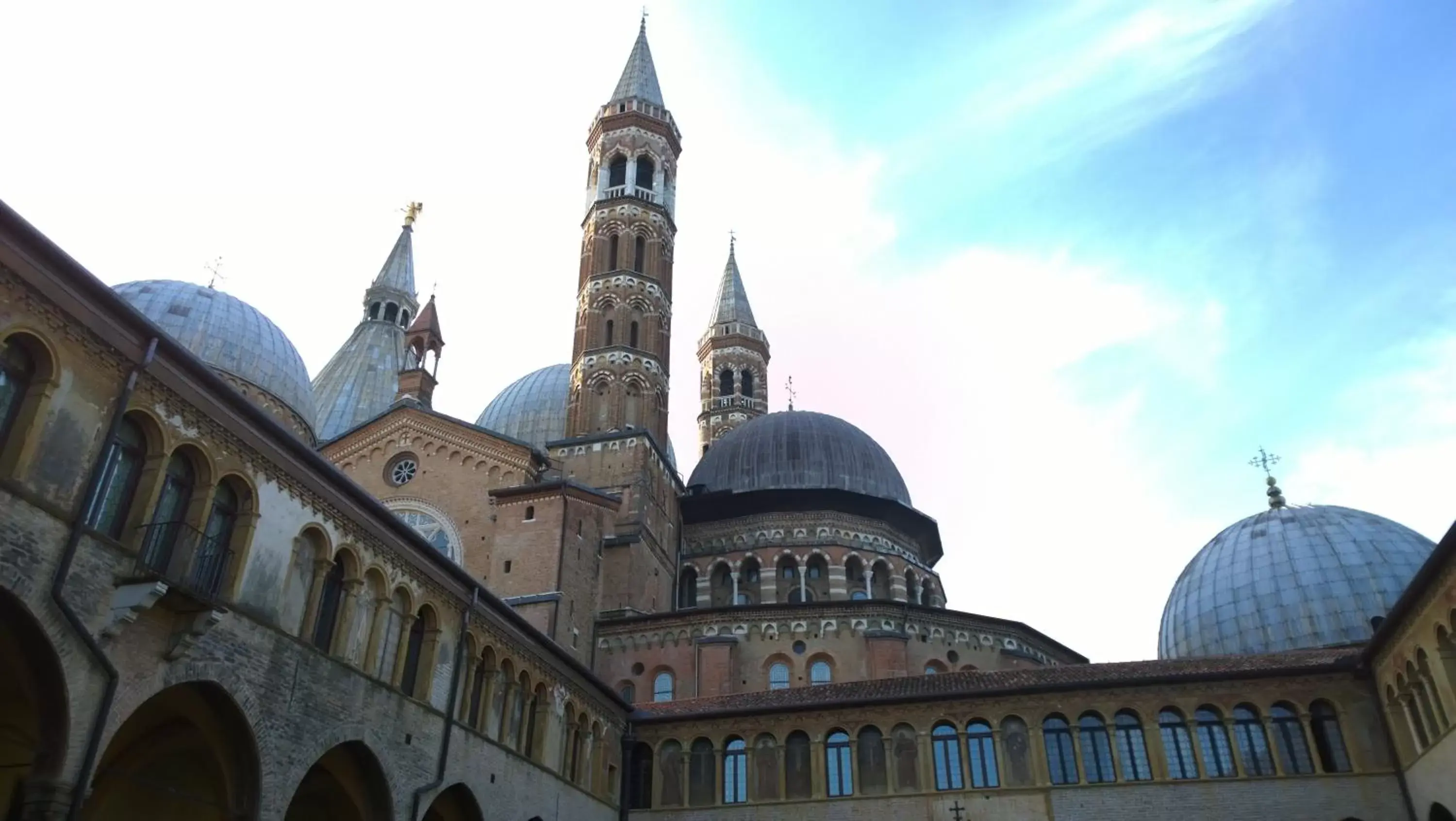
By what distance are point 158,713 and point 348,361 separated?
131 ft

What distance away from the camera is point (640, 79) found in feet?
150

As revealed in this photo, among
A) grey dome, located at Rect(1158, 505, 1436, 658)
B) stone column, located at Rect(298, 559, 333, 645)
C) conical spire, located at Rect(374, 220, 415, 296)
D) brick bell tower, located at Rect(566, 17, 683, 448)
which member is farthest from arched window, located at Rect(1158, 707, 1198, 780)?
conical spire, located at Rect(374, 220, 415, 296)

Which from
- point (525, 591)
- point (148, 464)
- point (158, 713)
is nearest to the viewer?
point (148, 464)

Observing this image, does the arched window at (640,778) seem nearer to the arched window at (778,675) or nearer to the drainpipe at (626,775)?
the drainpipe at (626,775)

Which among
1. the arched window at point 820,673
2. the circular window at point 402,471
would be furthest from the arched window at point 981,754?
the circular window at point 402,471

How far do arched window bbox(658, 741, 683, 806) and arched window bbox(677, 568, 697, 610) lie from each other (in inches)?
547

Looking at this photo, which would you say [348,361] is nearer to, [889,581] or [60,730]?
[889,581]

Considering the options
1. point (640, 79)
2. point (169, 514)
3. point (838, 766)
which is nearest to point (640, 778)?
point (838, 766)

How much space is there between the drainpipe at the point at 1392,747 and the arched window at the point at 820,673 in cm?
1428

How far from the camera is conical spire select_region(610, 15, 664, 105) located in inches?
1764

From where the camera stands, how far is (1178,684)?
71.2ft

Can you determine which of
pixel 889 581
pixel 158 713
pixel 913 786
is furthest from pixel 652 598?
pixel 158 713

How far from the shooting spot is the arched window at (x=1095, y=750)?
21.4 meters

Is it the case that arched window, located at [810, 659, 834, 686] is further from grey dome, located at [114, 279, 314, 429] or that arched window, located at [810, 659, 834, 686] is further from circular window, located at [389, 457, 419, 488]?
grey dome, located at [114, 279, 314, 429]
